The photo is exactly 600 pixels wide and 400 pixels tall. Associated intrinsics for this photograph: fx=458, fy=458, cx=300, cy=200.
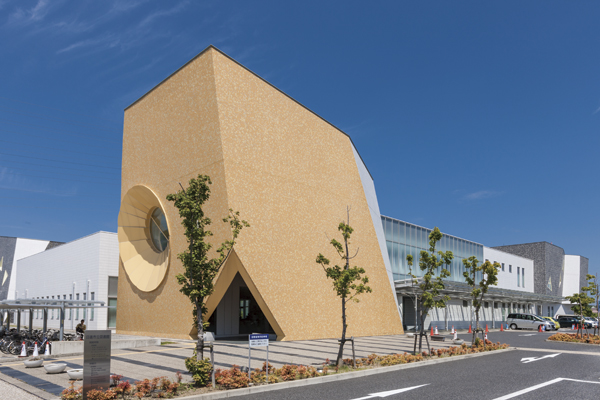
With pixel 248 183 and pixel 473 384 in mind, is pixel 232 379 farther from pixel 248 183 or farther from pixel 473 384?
pixel 248 183

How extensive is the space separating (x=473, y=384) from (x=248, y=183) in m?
14.3

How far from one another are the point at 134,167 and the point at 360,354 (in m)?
18.6

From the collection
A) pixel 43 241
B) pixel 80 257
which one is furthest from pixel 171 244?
pixel 43 241

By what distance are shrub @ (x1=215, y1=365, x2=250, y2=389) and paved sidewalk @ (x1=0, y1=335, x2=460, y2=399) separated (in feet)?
4.59

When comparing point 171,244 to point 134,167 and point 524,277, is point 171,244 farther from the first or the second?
point 524,277

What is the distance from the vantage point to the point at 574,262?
79.5 m

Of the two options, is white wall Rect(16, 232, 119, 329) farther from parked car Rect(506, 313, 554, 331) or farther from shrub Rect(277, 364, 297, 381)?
parked car Rect(506, 313, 554, 331)

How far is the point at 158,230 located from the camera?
28.8m

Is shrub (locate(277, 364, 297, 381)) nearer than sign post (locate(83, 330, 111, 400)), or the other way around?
sign post (locate(83, 330, 111, 400))

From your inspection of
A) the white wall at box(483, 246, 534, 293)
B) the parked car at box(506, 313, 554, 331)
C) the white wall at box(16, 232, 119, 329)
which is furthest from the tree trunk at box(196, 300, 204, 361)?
the white wall at box(483, 246, 534, 293)

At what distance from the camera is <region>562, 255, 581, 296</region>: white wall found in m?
78.1

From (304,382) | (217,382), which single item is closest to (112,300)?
(217,382)

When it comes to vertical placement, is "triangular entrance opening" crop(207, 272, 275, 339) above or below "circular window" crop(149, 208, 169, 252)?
below

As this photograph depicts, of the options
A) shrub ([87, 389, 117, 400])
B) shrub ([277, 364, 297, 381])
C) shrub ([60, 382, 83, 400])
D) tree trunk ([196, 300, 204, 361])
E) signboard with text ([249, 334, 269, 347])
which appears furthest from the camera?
shrub ([277, 364, 297, 381])
